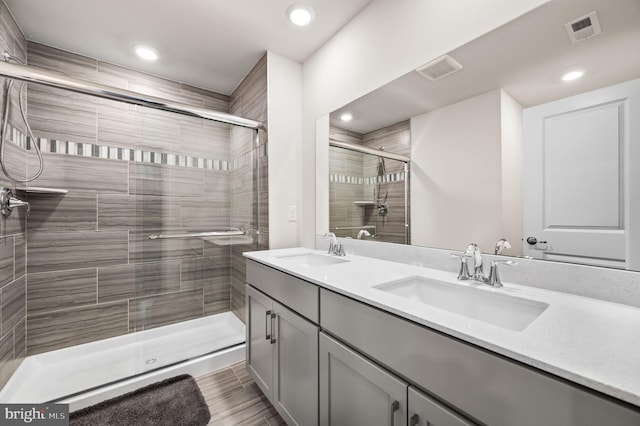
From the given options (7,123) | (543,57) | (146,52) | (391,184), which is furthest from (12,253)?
(543,57)

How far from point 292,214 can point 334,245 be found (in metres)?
0.56

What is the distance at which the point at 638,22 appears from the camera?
2.64ft

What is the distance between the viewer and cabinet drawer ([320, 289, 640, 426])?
47 centimetres

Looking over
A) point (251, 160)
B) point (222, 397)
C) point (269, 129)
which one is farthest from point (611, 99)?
point (222, 397)

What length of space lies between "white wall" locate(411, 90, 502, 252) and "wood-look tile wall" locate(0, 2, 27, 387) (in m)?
2.49

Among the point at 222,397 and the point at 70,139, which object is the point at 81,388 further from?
the point at 70,139

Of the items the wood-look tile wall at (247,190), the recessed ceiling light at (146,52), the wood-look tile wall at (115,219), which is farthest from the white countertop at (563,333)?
the recessed ceiling light at (146,52)

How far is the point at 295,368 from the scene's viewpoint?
123cm

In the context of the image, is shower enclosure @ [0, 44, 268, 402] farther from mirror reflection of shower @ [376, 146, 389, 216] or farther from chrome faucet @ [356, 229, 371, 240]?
mirror reflection of shower @ [376, 146, 389, 216]

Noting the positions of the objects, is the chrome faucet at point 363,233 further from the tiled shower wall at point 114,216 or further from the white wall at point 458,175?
the tiled shower wall at point 114,216

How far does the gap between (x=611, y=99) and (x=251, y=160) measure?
206cm

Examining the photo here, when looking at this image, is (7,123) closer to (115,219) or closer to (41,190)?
(41,190)

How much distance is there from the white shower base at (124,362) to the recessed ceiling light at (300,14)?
87.7 inches

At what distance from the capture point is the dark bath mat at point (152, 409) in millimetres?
1435
